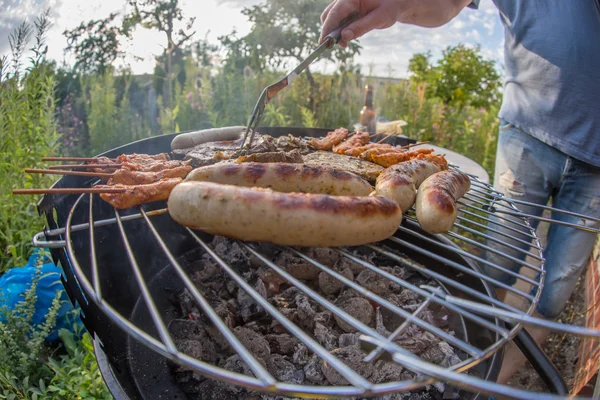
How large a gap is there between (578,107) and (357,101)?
6.40m

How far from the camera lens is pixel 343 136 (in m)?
3.34

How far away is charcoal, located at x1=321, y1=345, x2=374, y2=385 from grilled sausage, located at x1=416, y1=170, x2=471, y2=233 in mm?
816

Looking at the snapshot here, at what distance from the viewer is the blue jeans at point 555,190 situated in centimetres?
310

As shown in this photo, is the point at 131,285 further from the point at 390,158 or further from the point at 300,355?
the point at 390,158

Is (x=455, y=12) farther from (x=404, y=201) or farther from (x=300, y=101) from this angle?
(x=300, y=101)

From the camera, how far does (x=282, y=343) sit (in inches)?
84.0

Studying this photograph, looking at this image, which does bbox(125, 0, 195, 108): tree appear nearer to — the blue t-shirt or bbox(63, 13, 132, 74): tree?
bbox(63, 13, 132, 74): tree

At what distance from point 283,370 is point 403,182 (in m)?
1.22

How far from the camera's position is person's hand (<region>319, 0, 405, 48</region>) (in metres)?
3.03

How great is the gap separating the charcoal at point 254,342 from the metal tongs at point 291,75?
126cm

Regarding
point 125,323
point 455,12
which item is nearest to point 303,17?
point 455,12

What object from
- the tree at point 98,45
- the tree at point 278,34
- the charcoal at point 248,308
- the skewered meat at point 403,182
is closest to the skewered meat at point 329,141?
the skewered meat at point 403,182

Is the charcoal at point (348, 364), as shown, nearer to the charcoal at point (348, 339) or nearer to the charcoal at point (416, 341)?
the charcoal at point (348, 339)

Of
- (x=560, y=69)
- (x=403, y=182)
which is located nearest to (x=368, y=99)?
(x=560, y=69)
